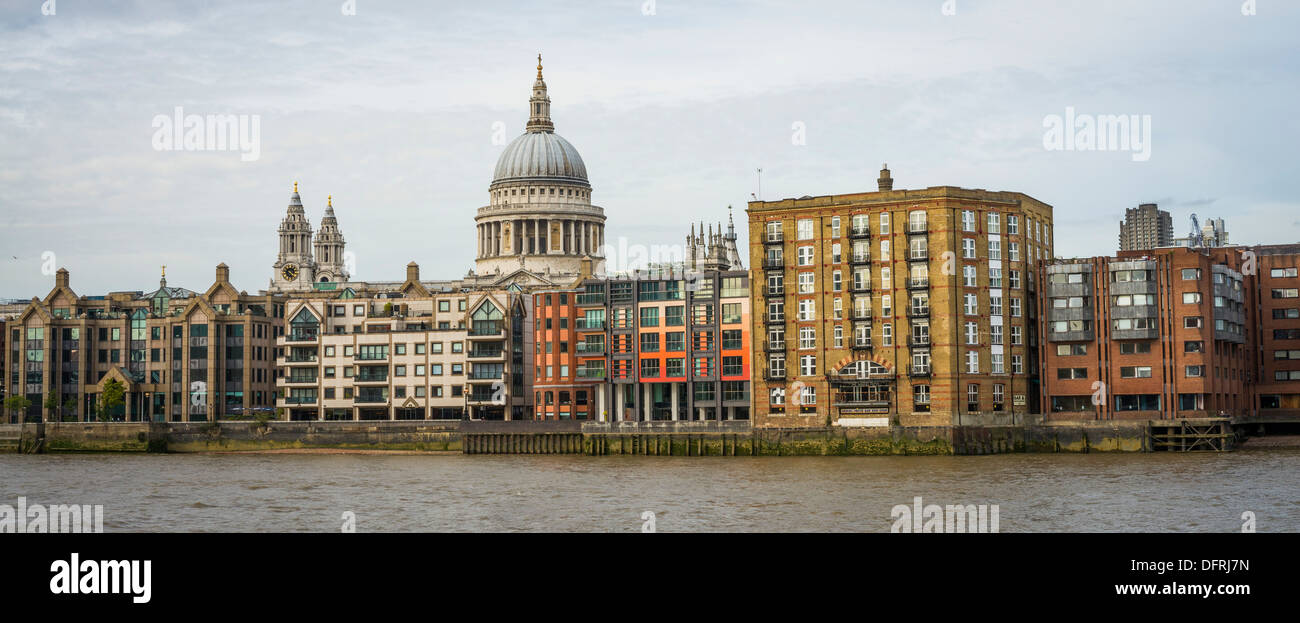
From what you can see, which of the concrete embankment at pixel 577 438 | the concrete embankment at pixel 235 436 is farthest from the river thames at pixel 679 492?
the concrete embankment at pixel 235 436

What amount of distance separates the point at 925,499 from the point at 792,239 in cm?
5758

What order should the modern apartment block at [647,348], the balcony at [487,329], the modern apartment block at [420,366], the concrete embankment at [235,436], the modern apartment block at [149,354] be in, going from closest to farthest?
the concrete embankment at [235,436] → the modern apartment block at [647,348] → the modern apartment block at [420,366] → the balcony at [487,329] → the modern apartment block at [149,354]

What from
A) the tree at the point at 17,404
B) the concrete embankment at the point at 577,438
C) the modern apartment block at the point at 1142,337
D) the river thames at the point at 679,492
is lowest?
the river thames at the point at 679,492

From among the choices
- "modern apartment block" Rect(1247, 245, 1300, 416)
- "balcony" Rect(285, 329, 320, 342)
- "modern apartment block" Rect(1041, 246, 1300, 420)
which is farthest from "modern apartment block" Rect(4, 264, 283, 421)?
"modern apartment block" Rect(1247, 245, 1300, 416)

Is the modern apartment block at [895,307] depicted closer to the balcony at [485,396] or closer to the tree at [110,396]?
the balcony at [485,396]

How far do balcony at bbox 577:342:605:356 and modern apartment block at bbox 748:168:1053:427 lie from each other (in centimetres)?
2007

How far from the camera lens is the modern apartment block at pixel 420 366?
475 feet

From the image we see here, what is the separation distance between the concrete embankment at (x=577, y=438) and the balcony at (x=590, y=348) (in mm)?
13998

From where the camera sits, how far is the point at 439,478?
86.8 meters

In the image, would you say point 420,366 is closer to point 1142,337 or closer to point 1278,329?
point 1142,337

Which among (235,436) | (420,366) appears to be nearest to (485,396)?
(420,366)

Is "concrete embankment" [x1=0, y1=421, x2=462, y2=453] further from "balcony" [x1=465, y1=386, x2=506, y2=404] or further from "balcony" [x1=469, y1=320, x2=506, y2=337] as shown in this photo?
"balcony" [x1=469, y1=320, x2=506, y2=337]
